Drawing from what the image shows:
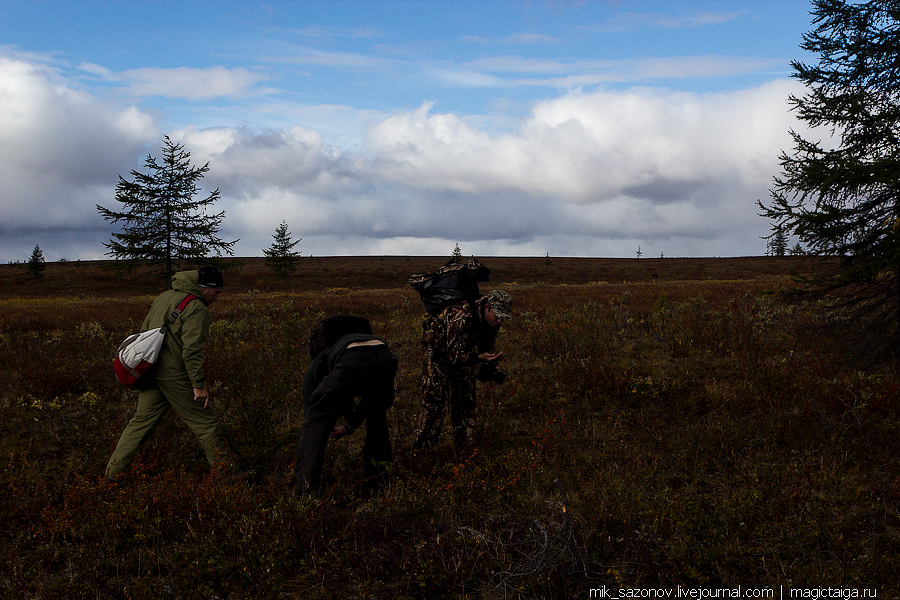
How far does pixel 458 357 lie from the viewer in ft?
16.5

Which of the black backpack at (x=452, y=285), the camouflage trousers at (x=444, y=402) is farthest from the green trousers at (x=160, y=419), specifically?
the black backpack at (x=452, y=285)

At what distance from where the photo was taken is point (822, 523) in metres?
3.92

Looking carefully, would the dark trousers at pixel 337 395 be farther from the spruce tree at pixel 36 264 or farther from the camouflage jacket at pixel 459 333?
the spruce tree at pixel 36 264

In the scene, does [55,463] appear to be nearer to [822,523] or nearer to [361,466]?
[361,466]

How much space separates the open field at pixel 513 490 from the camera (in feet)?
11.1

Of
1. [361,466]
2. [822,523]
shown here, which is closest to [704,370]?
[822,523]

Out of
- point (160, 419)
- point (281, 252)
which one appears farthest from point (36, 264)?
point (160, 419)

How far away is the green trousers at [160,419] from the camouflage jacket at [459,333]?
7.51 feet

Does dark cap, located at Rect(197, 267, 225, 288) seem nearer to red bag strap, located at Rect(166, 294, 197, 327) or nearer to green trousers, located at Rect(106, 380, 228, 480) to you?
red bag strap, located at Rect(166, 294, 197, 327)

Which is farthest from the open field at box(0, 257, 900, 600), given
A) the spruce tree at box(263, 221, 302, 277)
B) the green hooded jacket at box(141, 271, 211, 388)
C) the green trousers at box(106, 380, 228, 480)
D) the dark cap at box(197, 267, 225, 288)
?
the spruce tree at box(263, 221, 302, 277)

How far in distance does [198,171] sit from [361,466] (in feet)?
96.3

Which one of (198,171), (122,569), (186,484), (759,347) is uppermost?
(198,171)

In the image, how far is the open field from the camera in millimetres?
3389

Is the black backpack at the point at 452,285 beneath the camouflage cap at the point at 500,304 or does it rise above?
above
